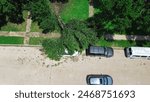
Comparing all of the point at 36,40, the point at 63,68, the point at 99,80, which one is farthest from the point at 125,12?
the point at 36,40

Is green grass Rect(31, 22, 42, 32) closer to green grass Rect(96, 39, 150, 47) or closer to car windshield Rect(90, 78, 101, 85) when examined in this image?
green grass Rect(96, 39, 150, 47)

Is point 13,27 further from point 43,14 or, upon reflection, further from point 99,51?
point 99,51

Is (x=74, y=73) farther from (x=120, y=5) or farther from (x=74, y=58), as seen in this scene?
(x=120, y=5)

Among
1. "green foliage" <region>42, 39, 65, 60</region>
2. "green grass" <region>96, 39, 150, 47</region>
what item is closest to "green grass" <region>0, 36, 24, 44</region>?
"green foliage" <region>42, 39, 65, 60</region>

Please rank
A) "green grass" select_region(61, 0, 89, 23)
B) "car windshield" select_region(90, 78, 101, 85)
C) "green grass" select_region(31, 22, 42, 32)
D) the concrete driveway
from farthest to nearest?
"green grass" select_region(61, 0, 89, 23), "green grass" select_region(31, 22, 42, 32), the concrete driveway, "car windshield" select_region(90, 78, 101, 85)

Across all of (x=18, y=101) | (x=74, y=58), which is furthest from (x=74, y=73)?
(x=18, y=101)

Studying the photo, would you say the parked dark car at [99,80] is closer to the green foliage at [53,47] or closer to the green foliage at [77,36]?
the green foliage at [77,36]

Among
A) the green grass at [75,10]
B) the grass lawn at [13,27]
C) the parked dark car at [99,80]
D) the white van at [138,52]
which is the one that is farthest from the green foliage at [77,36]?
the grass lawn at [13,27]
